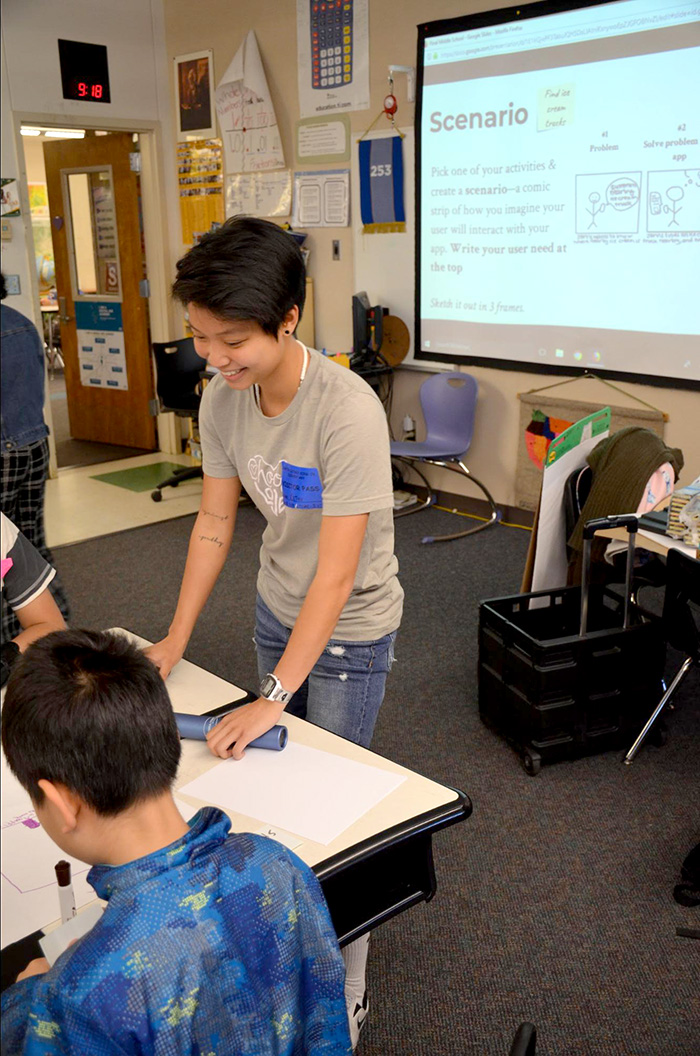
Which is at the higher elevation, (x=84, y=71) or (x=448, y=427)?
(x=84, y=71)

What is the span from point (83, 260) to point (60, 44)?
1.48 metres

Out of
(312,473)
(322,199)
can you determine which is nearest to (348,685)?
(312,473)

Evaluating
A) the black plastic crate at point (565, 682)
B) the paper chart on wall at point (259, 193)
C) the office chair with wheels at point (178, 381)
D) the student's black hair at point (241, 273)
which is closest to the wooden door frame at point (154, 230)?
the paper chart on wall at point (259, 193)

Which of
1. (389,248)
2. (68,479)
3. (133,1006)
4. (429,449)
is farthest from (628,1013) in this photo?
(68,479)

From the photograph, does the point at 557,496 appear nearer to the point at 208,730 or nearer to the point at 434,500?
the point at 208,730

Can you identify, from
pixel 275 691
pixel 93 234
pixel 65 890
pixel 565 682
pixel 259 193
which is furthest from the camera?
pixel 93 234

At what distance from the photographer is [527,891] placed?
2242mm

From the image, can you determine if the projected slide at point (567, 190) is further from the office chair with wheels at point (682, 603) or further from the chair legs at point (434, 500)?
the office chair with wheels at point (682, 603)

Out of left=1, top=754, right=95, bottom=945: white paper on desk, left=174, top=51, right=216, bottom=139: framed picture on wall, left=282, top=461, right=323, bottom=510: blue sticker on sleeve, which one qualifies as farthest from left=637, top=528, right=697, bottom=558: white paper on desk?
left=174, top=51, right=216, bottom=139: framed picture on wall

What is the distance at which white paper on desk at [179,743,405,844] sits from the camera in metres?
1.33

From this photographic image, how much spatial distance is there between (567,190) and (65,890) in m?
4.01

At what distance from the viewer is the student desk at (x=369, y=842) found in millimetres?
1266

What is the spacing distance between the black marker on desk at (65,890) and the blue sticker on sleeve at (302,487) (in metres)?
0.68

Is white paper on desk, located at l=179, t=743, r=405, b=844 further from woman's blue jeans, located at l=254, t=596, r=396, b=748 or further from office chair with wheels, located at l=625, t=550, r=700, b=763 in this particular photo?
office chair with wheels, located at l=625, t=550, r=700, b=763
